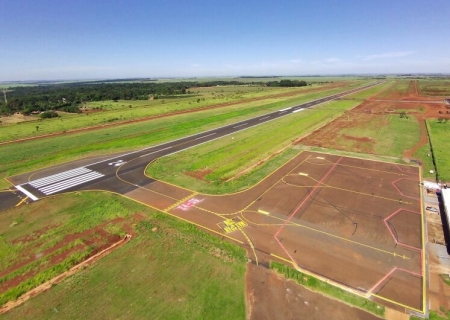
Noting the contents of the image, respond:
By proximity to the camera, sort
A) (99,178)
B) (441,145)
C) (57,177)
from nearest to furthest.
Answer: (99,178)
(57,177)
(441,145)

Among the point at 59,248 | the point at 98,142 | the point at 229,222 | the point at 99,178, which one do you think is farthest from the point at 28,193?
the point at 229,222

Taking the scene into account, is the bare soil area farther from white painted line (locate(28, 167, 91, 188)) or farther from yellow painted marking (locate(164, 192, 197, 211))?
white painted line (locate(28, 167, 91, 188))

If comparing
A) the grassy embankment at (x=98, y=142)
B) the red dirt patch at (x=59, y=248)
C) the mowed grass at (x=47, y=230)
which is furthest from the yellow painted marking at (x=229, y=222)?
the grassy embankment at (x=98, y=142)

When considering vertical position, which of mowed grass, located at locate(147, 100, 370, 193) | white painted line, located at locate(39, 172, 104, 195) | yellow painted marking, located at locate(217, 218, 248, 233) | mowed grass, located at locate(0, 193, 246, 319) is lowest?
mowed grass, located at locate(0, 193, 246, 319)

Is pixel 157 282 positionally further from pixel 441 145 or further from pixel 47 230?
pixel 441 145

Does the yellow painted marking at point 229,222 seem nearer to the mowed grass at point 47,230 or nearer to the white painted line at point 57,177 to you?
the mowed grass at point 47,230

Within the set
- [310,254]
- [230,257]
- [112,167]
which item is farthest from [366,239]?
[112,167]

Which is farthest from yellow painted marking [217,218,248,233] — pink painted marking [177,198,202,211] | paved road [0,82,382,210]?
paved road [0,82,382,210]
